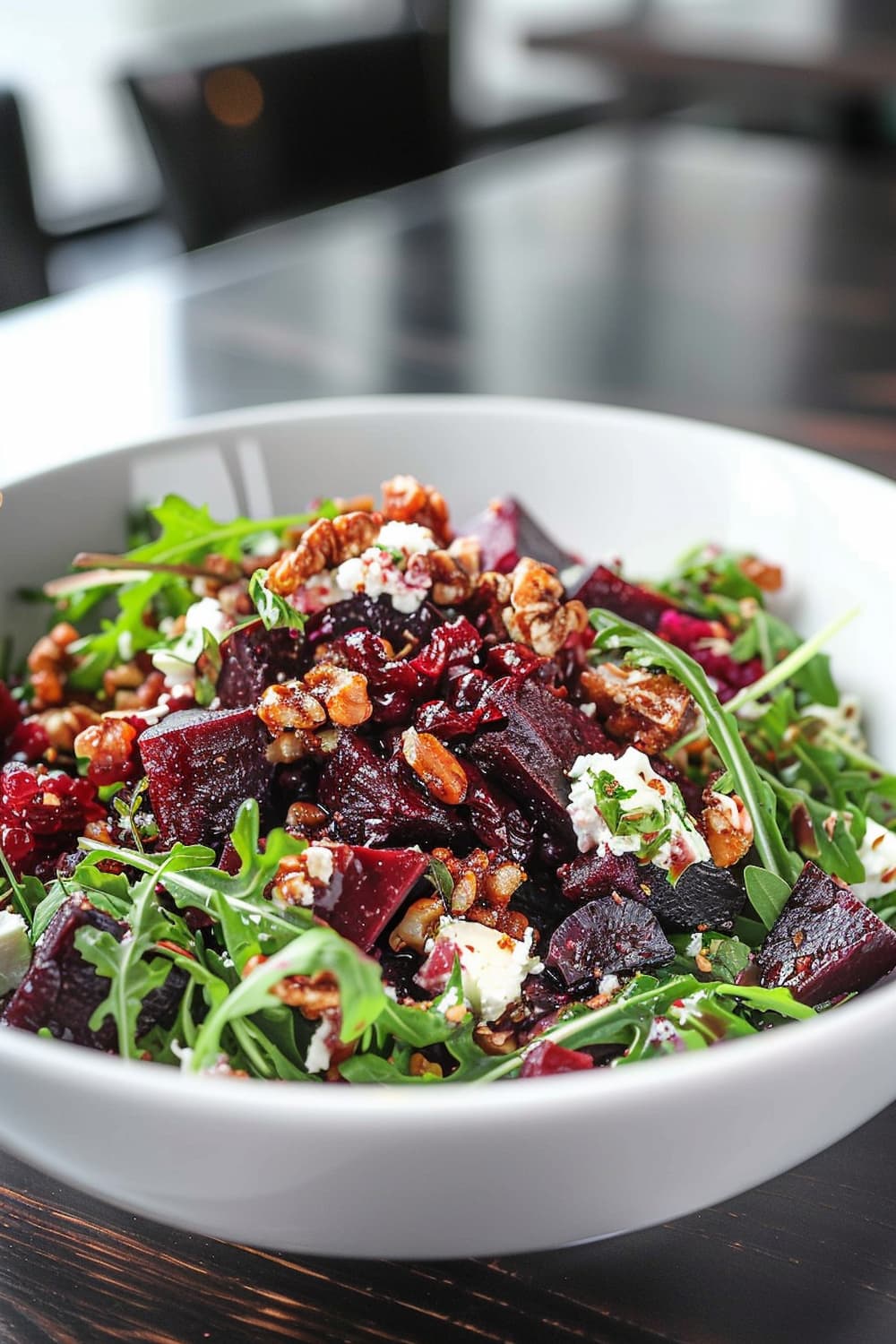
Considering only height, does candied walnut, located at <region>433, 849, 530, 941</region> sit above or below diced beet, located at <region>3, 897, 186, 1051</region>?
below

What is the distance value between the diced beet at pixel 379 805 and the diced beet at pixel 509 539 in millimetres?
458

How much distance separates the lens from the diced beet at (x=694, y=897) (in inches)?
46.4

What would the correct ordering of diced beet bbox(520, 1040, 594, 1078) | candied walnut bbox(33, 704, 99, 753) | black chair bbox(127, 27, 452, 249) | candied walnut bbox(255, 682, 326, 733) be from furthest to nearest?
black chair bbox(127, 27, 452, 249) < candied walnut bbox(33, 704, 99, 753) < candied walnut bbox(255, 682, 326, 733) < diced beet bbox(520, 1040, 594, 1078)

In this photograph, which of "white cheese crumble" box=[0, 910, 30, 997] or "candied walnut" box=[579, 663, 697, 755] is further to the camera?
"candied walnut" box=[579, 663, 697, 755]

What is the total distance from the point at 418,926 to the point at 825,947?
360 mm

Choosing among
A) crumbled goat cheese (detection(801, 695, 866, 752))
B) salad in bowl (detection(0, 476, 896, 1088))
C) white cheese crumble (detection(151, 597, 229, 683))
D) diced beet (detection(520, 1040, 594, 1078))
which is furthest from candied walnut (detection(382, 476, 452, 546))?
diced beet (detection(520, 1040, 594, 1078))

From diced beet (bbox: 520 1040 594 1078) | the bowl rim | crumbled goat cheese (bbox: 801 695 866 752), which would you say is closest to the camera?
the bowl rim

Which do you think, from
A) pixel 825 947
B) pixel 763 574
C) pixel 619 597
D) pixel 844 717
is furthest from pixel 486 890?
pixel 763 574

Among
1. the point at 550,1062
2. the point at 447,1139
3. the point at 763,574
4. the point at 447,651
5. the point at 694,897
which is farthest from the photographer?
the point at 763,574

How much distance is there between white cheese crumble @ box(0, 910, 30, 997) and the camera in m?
1.11

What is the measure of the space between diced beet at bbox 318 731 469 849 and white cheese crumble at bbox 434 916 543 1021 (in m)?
→ 0.11

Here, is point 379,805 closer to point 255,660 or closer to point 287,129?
point 255,660

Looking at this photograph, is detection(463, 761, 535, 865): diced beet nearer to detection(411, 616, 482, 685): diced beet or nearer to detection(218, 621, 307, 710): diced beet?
detection(411, 616, 482, 685): diced beet

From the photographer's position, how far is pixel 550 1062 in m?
0.99
